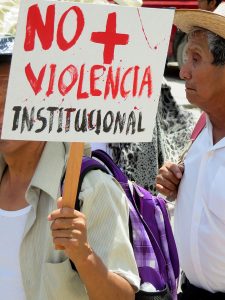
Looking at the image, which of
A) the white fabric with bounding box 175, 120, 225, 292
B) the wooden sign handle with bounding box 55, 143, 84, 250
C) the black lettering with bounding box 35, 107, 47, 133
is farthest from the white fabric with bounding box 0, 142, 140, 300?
the white fabric with bounding box 175, 120, 225, 292

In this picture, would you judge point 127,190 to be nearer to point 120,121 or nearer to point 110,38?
point 120,121

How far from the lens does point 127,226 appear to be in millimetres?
1918

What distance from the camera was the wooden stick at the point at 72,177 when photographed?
69.7 inches

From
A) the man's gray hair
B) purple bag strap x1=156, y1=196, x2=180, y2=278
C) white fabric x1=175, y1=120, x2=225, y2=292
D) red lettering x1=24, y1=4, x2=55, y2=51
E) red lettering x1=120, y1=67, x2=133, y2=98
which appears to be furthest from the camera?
the man's gray hair

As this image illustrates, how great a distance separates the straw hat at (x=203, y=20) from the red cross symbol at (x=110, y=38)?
756 mm

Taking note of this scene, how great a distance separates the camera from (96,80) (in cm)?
176

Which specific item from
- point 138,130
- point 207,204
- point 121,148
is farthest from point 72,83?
point 121,148

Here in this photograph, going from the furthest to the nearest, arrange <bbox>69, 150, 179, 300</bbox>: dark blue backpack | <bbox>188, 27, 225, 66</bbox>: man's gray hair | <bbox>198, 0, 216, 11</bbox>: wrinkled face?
1. <bbox>198, 0, 216, 11</bbox>: wrinkled face
2. <bbox>188, 27, 225, 66</bbox>: man's gray hair
3. <bbox>69, 150, 179, 300</bbox>: dark blue backpack

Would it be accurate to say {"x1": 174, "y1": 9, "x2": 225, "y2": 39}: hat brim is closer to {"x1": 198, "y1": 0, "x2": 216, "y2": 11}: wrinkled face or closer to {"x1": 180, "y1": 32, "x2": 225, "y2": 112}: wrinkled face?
{"x1": 180, "y1": 32, "x2": 225, "y2": 112}: wrinkled face

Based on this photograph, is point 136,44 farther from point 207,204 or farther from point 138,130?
point 207,204

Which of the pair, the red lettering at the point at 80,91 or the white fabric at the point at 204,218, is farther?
the white fabric at the point at 204,218

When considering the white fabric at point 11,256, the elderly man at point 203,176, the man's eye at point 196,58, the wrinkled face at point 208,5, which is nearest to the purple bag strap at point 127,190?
the white fabric at point 11,256

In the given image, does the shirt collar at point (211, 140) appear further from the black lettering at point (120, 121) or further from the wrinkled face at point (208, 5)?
the wrinkled face at point (208, 5)

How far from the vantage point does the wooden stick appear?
5.81 feet
